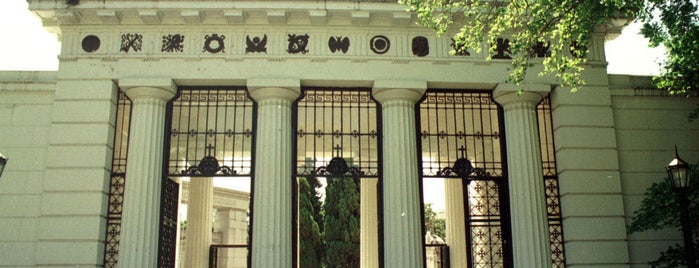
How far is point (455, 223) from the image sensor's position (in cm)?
2286

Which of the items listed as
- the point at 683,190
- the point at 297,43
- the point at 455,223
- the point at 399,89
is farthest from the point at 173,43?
the point at 683,190

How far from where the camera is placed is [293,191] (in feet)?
56.1

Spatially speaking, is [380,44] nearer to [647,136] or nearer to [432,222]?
[647,136]

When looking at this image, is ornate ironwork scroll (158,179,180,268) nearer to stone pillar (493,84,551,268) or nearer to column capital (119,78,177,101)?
column capital (119,78,177,101)

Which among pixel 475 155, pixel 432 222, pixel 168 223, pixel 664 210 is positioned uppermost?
pixel 432 222

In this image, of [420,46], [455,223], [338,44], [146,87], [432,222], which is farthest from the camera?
[432,222]

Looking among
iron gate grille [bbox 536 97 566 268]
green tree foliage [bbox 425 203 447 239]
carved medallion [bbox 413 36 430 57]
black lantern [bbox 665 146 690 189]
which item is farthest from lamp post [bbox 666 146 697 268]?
green tree foliage [bbox 425 203 447 239]

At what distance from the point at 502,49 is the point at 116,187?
10.3m

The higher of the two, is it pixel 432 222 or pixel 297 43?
pixel 297 43

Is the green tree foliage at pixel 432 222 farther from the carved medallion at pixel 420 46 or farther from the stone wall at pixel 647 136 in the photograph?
the carved medallion at pixel 420 46

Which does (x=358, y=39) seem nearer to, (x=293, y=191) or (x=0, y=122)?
(x=293, y=191)

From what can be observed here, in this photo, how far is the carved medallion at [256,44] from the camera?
17.3 m

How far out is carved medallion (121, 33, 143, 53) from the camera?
56.6 ft

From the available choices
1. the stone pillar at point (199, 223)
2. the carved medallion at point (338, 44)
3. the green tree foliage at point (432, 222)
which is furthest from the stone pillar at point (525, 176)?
the green tree foliage at point (432, 222)
